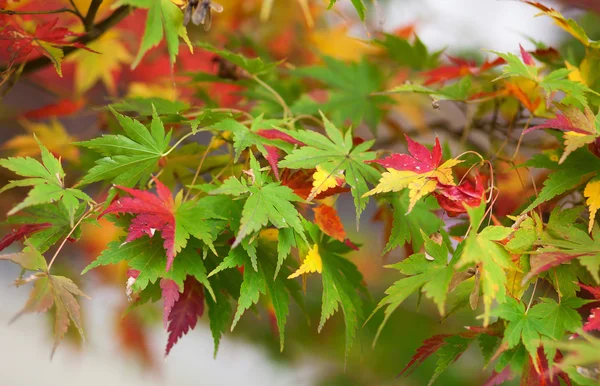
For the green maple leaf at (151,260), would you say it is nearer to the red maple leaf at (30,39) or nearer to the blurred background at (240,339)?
the red maple leaf at (30,39)

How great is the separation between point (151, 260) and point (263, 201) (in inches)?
4.8

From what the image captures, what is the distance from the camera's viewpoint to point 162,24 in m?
0.51

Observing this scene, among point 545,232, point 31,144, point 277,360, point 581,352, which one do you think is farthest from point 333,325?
point 581,352

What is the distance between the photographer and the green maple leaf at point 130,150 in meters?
0.50

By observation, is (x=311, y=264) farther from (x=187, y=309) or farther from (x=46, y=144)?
(x=46, y=144)

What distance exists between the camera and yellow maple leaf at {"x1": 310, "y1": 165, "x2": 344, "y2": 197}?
19.6 inches

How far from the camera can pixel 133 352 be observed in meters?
1.39

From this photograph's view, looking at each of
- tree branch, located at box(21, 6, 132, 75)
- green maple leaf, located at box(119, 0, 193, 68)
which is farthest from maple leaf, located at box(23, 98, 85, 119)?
green maple leaf, located at box(119, 0, 193, 68)

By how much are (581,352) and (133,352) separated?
1.27m

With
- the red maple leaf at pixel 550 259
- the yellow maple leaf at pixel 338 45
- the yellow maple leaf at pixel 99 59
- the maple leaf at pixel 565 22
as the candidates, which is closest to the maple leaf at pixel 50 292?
the red maple leaf at pixel 550 259

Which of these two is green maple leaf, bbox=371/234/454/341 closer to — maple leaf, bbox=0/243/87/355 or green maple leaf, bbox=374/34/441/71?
maple leaf, bbox=0/243/87/355

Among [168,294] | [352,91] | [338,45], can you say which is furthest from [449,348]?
[338,45]

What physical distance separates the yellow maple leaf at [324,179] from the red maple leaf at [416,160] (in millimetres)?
40

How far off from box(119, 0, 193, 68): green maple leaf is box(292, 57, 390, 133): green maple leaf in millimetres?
331
